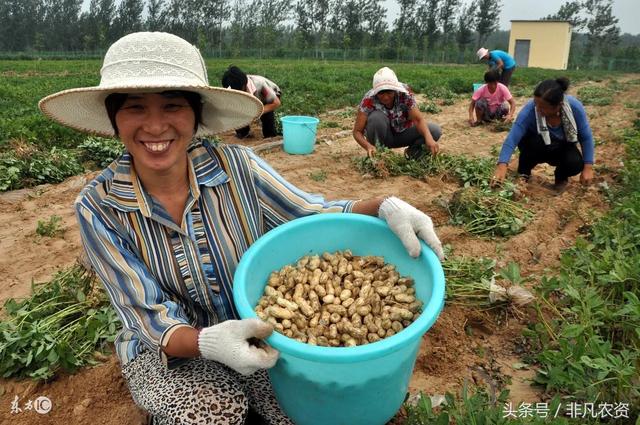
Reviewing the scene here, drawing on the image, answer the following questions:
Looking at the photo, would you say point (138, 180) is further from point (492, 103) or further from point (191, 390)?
point (492, 103)

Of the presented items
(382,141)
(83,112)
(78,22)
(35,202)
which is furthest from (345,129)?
(78,22)

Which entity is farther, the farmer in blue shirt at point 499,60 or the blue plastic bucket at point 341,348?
the farmer in blue shirt at point 499,60

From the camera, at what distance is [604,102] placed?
32.9 ft

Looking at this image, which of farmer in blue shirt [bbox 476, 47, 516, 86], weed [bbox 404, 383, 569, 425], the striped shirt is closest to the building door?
farmer in blue shirt [bbox 476, 47, 516, 86]

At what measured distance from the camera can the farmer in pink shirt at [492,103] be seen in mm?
7027

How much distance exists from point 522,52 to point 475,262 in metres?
37.5

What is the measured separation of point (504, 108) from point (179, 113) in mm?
6841

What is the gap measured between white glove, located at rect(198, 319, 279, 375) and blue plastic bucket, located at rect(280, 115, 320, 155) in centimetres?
425

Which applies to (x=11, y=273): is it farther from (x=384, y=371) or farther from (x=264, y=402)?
(x=384, y=371)

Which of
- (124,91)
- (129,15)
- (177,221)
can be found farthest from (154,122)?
(129,15)

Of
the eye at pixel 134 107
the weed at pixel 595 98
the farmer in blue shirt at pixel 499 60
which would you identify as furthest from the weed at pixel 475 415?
the weed at pixel 595 98

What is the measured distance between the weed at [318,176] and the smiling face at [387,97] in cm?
93

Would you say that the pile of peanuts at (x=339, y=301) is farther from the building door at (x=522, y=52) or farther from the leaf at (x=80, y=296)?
the building door at (x=522, y=52)

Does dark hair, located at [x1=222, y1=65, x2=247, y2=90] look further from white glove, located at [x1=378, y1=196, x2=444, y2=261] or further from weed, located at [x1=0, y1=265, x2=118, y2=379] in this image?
white glove, located at [x1=378, y1=196, x2=444, y2=261]
